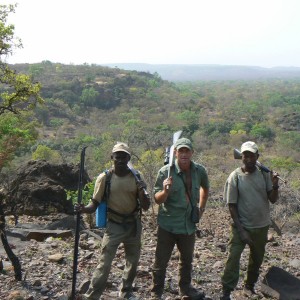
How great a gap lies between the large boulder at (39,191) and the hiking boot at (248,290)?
529 centimetres

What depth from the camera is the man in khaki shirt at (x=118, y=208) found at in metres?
3.60

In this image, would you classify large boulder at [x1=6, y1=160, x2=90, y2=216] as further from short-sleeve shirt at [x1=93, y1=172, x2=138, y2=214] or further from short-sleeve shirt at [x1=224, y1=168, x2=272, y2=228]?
short-sleeve shirt at [x1=224, y1=168, x2=272, y2=228]

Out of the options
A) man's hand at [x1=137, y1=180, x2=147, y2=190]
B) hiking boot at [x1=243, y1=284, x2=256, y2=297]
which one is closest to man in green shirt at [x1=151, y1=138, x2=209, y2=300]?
man's hand at [x1=137, y1=180, x2=147, y2=190]

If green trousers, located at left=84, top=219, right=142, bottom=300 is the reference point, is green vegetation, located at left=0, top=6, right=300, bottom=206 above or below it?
below

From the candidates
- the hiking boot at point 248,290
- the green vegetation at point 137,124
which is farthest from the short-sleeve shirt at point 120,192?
the green vegetation at point 137,124

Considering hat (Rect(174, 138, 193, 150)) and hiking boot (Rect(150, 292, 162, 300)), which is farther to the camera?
hiking boot (Rect(150, 292, 162, 300))

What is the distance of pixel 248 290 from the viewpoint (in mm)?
4297

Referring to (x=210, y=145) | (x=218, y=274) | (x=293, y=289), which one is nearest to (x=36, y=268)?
(x=218, y=274)

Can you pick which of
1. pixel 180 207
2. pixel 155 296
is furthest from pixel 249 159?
pixel 155 296

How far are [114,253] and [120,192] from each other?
0.53 m

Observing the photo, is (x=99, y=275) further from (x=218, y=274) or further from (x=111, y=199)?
(x=218, y=274)

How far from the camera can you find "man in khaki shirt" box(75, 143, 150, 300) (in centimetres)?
360

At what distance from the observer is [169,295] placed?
4.26m

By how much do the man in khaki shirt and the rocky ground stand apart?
458 millimetres
